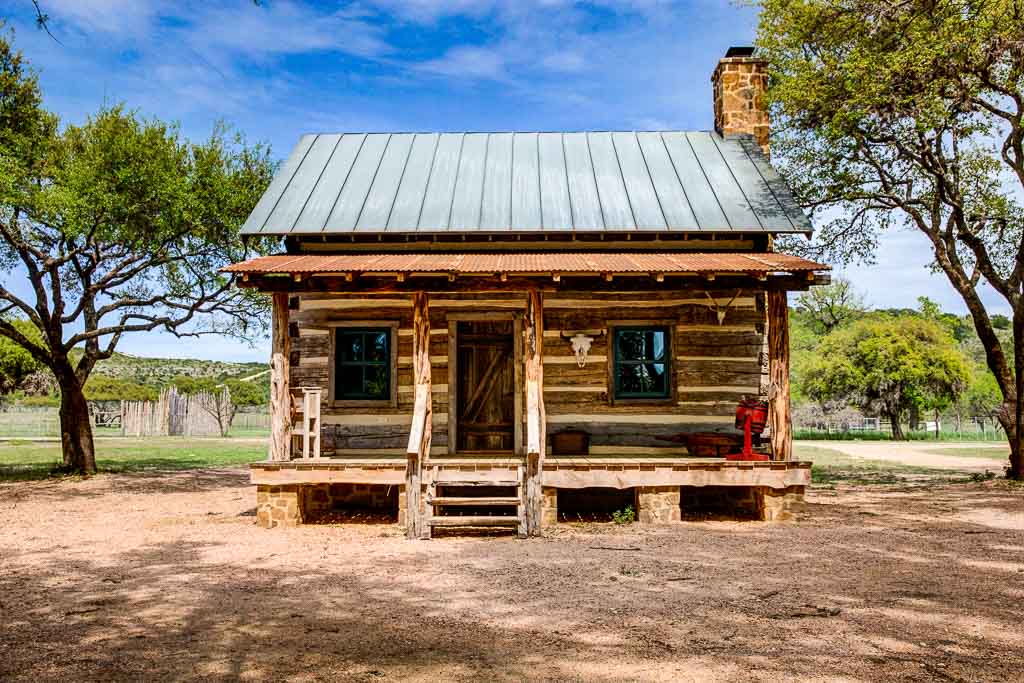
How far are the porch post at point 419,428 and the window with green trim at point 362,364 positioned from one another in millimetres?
2117

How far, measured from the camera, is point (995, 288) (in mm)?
17109

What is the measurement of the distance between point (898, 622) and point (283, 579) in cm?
546

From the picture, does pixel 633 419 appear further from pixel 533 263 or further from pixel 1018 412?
pixel 1018 412

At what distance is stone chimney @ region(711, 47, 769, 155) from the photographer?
15148mm

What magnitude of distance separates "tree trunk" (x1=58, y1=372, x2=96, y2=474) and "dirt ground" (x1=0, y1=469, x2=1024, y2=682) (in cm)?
720

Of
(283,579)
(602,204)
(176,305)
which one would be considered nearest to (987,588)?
(283,579)

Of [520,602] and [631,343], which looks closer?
[520,602]

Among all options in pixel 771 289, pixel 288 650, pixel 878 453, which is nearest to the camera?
pixel 288 650

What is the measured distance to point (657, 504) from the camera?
11078 mm

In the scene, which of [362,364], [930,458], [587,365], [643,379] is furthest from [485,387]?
[930,458]

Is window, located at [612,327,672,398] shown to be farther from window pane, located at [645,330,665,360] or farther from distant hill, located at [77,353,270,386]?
distant hill, located at [77,353,270,386]

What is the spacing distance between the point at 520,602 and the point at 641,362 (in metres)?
6.70

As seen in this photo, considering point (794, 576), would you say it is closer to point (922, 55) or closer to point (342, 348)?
point (342, 348)

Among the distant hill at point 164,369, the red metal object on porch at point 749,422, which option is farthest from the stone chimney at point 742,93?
the distant hill at point 164,369
